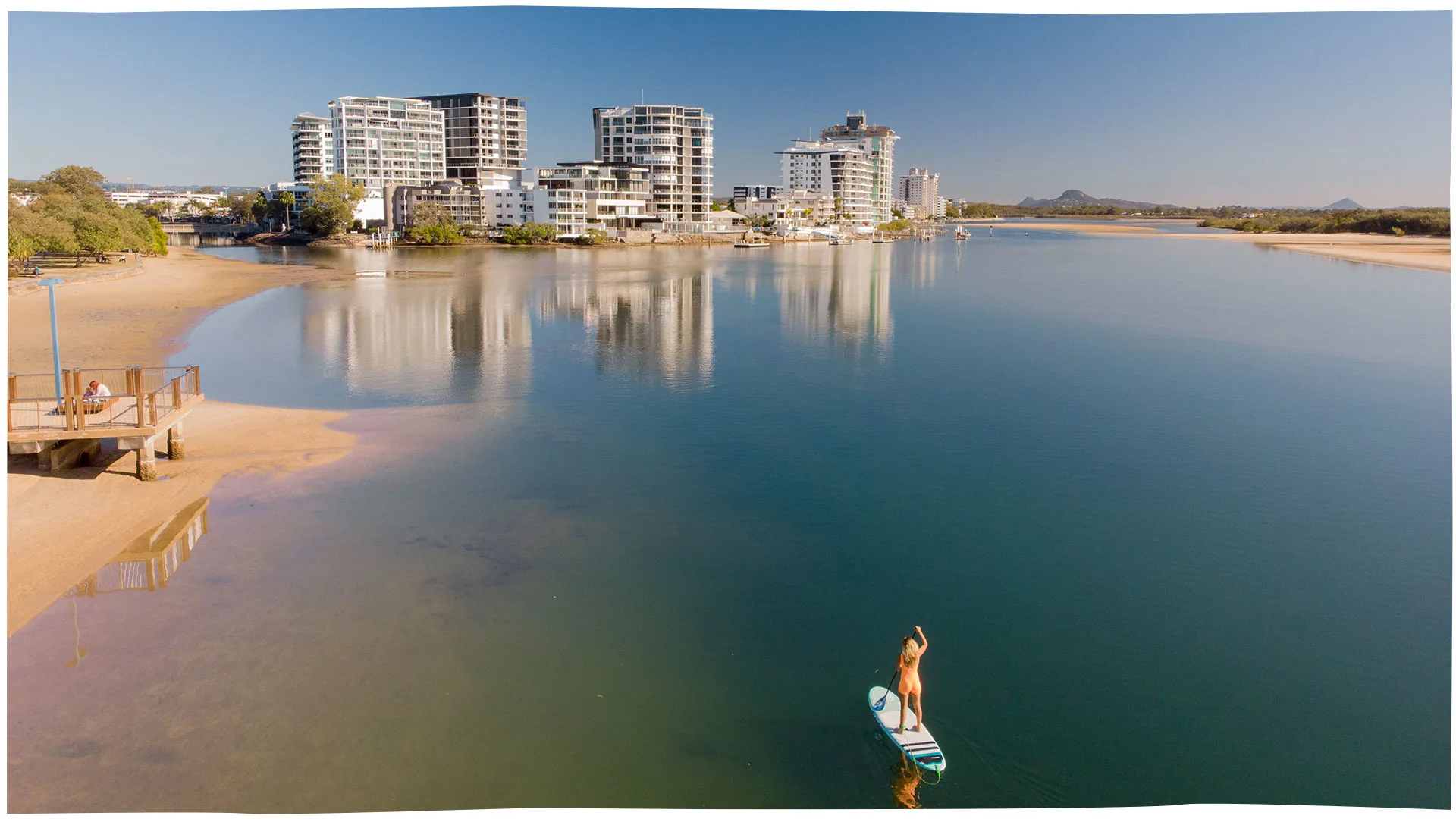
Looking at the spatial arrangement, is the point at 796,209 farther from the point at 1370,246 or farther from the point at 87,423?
the point at 87,423

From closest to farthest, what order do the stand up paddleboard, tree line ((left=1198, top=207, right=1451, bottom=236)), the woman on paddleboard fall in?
1. the stand up paddleboard
2. the woman on paddleboard
3. tree line ((left=1198, top=207, right=1451, bottom=236))

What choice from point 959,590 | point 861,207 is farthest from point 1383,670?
point 861,207

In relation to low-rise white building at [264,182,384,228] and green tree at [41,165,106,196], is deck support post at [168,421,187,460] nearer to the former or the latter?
green tree at [41,165,106,196]

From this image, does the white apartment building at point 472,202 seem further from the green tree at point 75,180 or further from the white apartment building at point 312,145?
the green tree at point 75,180

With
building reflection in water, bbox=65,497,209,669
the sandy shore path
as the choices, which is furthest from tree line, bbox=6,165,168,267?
building reflection in water, bbox=65,497,209,669

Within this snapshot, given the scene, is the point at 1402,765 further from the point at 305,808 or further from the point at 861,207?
the point at 861,207

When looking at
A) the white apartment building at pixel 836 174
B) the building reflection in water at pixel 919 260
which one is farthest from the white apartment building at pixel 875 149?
the building reflection in water at pixel 919 260
